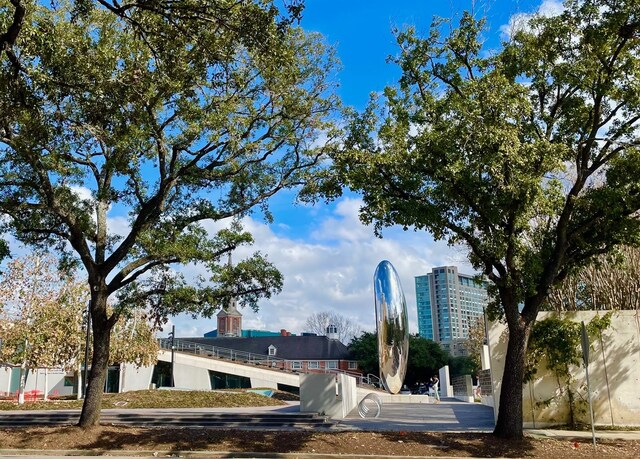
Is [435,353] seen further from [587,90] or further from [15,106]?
[15,106]

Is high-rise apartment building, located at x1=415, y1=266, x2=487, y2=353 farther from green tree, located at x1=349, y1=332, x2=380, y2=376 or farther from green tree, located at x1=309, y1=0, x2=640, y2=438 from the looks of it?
green tree, located at x1=309, y1=0, x2=640, y2=438

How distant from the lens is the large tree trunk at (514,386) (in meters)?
13.2

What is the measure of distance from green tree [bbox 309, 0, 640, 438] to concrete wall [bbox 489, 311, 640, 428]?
375 cm

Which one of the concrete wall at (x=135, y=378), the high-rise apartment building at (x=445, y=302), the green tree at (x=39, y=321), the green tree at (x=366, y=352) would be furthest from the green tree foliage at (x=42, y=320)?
the high-rise apartment building at (x=445, y=302)

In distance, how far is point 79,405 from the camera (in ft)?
97.8

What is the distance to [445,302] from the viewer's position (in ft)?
478

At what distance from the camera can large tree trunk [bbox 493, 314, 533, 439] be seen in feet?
43.4

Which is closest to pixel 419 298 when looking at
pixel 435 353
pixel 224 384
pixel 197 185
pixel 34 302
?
pixel 435 353

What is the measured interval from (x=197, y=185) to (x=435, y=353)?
56.0 metres

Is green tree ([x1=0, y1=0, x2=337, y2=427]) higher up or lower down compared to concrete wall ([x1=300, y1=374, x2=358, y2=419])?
higher up

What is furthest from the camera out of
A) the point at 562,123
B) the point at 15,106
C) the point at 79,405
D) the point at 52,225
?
the point at 79,405

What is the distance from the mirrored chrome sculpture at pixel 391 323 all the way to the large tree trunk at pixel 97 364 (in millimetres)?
7858

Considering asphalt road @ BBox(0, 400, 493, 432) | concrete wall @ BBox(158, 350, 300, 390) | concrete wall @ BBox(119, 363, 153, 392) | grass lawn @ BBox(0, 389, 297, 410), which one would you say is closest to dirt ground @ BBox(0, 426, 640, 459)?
asphalt road @ BBox(0, 400, 493, 432)

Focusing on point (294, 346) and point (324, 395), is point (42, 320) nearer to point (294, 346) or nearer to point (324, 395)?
point (324, 395)
